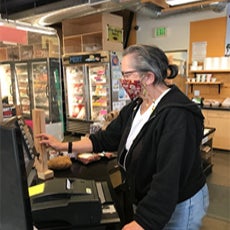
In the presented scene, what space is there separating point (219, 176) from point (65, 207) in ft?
11.7

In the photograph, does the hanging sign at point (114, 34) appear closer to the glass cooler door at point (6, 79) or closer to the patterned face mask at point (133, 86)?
the glass cooler door at point (6, 79)

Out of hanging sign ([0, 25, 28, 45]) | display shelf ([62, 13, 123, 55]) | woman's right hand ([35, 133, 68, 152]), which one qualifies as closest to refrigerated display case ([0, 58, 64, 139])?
hanging sign ([0, 25, 28, 45])

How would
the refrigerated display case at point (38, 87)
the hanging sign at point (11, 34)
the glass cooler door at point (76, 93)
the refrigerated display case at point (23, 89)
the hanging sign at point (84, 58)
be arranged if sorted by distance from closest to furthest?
the hanging sign at point (11, 34) < the refrigerated display case at point (38, 87) < the hanging sign at point (84, 58) < the refrigerated display case at point (23, 89) < the glass cooler door at point (76, 93)

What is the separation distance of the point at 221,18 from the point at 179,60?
52.8 inches

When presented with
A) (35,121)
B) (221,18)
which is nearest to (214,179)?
(35,121)

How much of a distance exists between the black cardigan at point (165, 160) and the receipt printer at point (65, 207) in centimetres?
18

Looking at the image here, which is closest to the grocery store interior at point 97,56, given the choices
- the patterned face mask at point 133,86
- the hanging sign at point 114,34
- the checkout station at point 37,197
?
the hanging sign at point 114,34

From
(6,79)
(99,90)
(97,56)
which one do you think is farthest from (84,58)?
(6,79)

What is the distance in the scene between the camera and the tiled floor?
2637 millimetres

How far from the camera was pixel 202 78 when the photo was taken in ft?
19.0

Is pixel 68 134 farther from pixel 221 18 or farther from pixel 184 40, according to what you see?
pixel 221 18

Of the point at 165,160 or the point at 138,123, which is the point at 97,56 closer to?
the point at 138,123

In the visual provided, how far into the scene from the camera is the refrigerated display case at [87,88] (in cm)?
564

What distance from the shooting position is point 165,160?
101 centimetres
